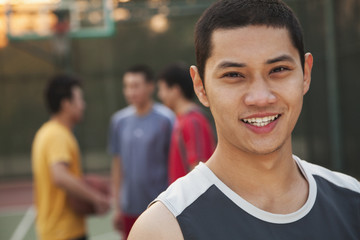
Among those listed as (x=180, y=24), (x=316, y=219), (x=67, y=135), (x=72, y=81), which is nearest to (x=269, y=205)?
(x=316, y=219)

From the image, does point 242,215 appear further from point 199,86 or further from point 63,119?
point 63,119

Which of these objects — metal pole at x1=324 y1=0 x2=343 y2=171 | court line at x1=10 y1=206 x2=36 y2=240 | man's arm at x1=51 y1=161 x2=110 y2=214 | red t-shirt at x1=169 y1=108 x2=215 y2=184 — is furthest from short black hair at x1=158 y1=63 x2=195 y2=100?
metal pole at x1=324 y1=0 x2=343 y2=171

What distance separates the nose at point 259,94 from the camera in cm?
136

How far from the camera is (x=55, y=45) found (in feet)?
40.5

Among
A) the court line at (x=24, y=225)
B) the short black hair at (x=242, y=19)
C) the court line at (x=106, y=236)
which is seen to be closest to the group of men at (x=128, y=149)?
the short black hair at (x=242, y=19)

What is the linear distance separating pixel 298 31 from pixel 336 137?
830 cm

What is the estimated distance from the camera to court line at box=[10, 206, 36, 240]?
769 centimetres

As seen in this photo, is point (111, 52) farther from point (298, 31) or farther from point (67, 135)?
point (298, 31)

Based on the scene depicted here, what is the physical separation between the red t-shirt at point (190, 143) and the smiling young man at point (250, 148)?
2090 millimetres

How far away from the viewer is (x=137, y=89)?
4633 millimetres

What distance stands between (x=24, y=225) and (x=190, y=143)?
5820 millimetres

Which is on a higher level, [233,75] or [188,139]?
[233,75]

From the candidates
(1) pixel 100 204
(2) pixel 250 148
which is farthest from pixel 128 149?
(2) pixel 250 148

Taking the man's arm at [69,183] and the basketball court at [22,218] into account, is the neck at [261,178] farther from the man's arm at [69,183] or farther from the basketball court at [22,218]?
the basketball court at [22,218]
